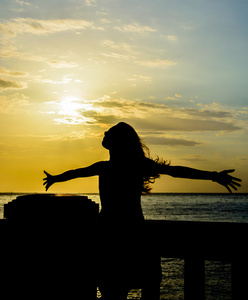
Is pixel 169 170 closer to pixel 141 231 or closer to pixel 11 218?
pixel 141 231

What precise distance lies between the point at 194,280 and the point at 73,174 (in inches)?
47.9

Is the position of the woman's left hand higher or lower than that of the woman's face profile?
lower

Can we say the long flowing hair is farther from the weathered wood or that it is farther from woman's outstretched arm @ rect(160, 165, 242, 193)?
the weathered wood

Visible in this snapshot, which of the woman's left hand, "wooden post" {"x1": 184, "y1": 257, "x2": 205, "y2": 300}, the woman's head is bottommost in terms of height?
"wooden post" {"x1": 184, "y1": 257, "x2": 205, "y2": 300}

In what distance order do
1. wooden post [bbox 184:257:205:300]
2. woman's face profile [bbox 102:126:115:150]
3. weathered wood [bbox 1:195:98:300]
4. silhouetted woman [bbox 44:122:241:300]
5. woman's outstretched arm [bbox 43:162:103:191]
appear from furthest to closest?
woman's face profile [bbox 102:126:115:150]
woman's outstretched arm [bbox 43:162:103:191]
silhouetted woman [bbox 44:122:241:300]
wooden post [bbox 184:257:205:300]
weathered wood [bbox 1:195:98:300]

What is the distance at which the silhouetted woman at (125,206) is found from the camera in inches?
97.8

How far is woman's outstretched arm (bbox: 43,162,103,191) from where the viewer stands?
2855 mm

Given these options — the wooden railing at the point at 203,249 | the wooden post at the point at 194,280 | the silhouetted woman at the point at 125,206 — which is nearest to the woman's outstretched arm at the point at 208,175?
the silhouetted woman at the point at 125,206

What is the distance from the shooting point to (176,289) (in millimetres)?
15195

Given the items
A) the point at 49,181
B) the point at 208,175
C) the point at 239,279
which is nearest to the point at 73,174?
the point at 49,181

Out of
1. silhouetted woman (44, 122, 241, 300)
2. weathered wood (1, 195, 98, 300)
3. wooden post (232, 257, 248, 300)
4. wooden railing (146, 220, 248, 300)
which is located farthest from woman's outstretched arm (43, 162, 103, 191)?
wooden post (232, 257, 248, 300)

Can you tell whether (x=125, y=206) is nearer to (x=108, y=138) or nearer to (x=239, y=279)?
(x=108, y=138)

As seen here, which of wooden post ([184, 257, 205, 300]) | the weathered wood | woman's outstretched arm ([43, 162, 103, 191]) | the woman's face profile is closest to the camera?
the weathered wood

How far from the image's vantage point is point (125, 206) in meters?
2.77
